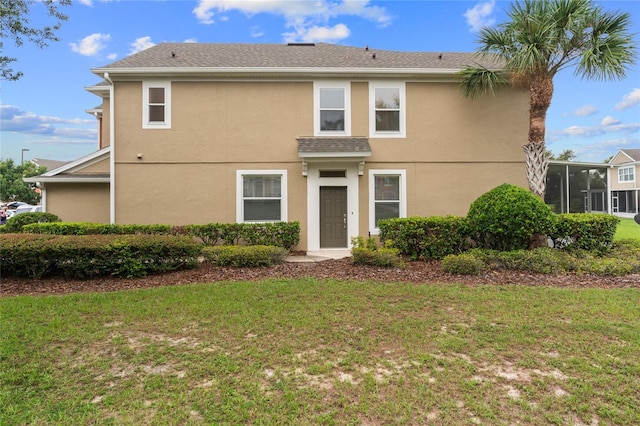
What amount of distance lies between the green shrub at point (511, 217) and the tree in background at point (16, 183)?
45.0m

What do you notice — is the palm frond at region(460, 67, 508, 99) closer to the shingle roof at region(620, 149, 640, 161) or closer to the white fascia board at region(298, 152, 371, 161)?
the white fascia board at region(298, 152, 371, 161)

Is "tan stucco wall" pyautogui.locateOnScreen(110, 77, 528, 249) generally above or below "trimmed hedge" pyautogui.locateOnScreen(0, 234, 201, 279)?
above

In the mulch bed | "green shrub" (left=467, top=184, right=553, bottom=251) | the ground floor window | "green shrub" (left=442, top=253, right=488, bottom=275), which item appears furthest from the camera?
the ground floor window

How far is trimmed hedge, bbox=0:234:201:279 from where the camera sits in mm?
6984

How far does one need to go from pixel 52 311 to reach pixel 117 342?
6.70 ft

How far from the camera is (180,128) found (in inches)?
427

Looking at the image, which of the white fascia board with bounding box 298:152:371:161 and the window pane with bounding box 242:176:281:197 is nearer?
the white fascia board with bounding box 298:152:371:161

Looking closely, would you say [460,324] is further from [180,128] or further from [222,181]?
[180,128]

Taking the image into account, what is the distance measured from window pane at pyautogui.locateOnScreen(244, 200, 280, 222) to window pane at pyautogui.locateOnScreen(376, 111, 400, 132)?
4.39 meters

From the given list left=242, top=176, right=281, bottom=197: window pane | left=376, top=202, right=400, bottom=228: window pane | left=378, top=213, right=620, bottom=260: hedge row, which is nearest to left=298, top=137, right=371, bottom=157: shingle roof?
left=242, top=176, right=281, bottom=197: window pane

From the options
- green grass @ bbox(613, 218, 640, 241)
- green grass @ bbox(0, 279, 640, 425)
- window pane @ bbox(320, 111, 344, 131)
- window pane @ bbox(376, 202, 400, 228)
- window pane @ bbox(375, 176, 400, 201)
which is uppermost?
window pane @ bbox(320, 111, 344, 131)

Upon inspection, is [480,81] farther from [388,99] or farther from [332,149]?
[332,149]

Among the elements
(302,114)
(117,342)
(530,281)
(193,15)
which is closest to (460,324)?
(530,281)

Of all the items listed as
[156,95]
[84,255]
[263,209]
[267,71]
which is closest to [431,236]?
[263,209]
